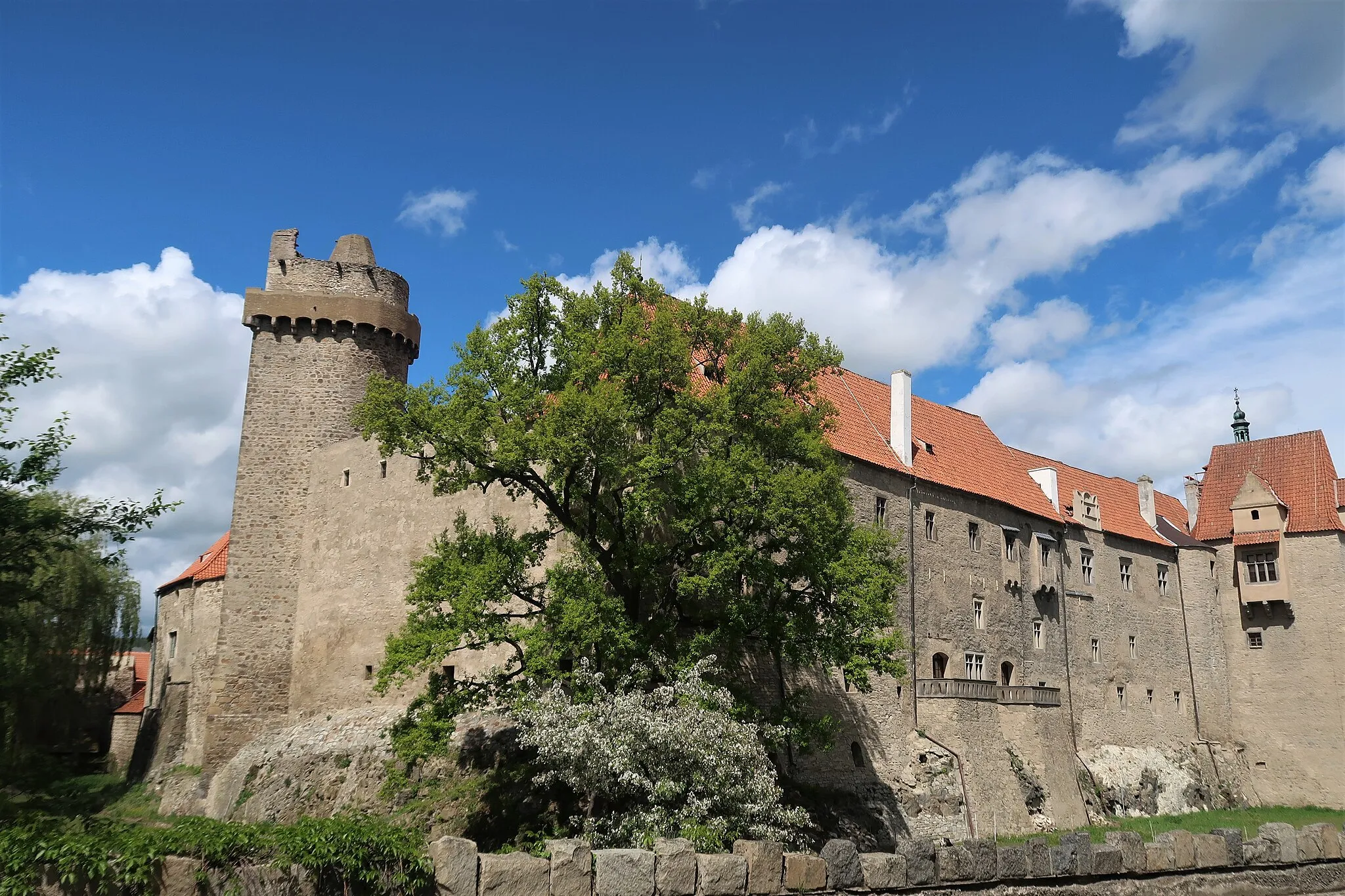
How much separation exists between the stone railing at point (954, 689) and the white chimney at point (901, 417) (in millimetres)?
7043

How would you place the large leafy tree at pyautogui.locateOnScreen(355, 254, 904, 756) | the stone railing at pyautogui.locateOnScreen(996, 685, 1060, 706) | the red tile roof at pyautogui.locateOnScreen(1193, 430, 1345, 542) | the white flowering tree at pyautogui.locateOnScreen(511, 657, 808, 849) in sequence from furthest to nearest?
the red tile roof at pyautogui.locateOnScreen(1193, 430, 1345, 542)
the stone railing at pyautogui.locateOnScreen(996, 685, 1060, 706)
the large leafy tree at pyautogui.locateOnScreen(355, 254, 904, 756)
the white flowering tree at pyautogui.locateOnScreen(511, 657, 808, 849)

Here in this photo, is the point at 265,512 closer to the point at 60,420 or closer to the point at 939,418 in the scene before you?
the point at 60,420

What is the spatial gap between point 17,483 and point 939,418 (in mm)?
29278

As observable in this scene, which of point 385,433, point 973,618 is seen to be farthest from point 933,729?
point 385,433

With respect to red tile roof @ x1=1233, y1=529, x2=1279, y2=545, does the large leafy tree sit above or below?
below

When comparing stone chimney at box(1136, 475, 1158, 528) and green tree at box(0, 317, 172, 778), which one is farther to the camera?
stone chimney at box(1136, 475, 1158, 528)

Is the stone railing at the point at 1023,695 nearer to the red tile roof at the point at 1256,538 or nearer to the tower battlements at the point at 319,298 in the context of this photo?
the red tile roof at the point at 1256,538

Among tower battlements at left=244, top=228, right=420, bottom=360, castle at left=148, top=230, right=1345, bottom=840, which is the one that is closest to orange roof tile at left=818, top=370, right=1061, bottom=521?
castle at left=148, top=230, right=1345, bottom=840

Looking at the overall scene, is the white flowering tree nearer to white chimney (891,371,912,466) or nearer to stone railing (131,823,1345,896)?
stone railing (131,823,1345,896)

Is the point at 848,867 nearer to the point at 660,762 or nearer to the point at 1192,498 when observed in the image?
the point at 660,762

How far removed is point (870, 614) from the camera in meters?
21.5

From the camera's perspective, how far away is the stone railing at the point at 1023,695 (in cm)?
3175

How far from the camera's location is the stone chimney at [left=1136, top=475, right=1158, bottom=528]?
46406 mm

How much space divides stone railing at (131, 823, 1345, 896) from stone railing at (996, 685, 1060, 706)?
14.6 metres
